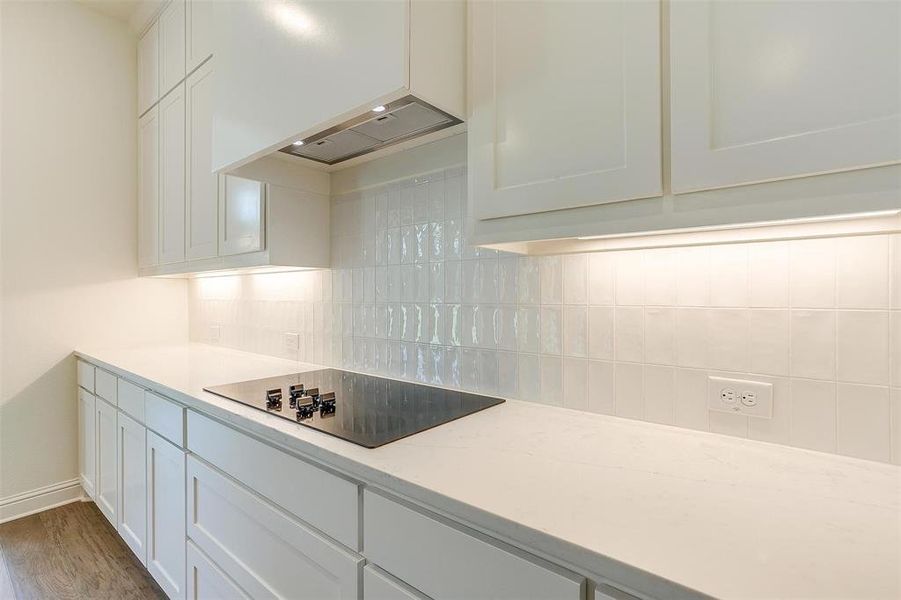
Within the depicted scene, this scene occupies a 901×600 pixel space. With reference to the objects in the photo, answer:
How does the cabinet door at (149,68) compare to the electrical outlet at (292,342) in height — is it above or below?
above

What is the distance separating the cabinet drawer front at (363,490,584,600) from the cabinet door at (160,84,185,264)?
193 cm

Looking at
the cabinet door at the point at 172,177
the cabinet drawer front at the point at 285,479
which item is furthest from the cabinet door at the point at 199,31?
the cabinet drawer front at the point at 285,479

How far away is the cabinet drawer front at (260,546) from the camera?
95 cm

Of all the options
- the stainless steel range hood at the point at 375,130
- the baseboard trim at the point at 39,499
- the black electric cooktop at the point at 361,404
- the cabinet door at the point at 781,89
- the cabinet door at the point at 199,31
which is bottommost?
the baseboard trim at the point at 39,499

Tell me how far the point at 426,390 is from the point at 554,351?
0.45 metres

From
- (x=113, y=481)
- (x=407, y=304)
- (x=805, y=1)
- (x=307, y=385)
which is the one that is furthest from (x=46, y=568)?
(x=805, y=1)

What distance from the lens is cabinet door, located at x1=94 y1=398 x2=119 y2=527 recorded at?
6.68ft

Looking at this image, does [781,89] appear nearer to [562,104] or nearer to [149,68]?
[562,104]

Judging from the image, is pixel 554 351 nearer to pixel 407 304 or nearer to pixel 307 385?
pixel 407 304

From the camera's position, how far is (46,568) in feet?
6.40

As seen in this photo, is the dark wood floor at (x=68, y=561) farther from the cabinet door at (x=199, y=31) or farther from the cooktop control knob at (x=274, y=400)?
the cabinet door at (x=199, y=31)

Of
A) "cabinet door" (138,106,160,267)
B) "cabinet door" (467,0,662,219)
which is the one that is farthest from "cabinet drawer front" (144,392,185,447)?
"cabinet door" (467,0,662,219)

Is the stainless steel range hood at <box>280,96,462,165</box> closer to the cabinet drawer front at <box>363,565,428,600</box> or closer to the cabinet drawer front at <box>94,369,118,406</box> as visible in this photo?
the cabinet drawer front at <box>363,565,428,600</box>

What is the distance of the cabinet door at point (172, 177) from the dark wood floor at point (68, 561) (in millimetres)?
1423
